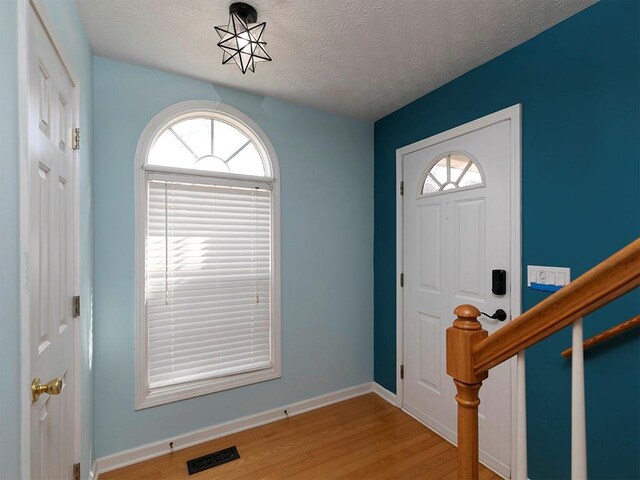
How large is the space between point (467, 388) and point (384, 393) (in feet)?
7.44

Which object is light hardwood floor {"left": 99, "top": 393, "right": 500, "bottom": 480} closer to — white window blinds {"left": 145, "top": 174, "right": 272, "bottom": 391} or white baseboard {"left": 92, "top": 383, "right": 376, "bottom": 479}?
white baseboard {"left": 92, "top": 383, "right": 376, "bottom": 479}

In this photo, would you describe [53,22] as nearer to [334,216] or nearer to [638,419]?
[334,216]

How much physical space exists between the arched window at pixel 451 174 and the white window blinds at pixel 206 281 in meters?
1.27

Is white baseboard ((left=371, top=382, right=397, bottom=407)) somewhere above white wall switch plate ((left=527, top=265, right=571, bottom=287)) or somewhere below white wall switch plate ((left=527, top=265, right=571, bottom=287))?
below

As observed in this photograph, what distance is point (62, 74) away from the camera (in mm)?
1346

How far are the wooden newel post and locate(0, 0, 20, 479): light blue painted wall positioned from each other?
1148 mm

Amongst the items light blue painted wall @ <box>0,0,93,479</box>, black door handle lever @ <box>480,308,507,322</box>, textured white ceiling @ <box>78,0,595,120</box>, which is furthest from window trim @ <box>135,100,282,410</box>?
black door handle lever @ <box>480,308,507,322</box>

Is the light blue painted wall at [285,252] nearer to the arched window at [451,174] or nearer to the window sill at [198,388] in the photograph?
the window sill at [198,388]

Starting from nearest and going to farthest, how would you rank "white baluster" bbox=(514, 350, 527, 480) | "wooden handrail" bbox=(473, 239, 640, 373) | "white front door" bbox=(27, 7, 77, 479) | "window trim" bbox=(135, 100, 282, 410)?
"wooden handrail" bbox=(473, 239, 640, 373) → "white baluster" bbox=(514, 350, 527, 480) → "white front door" bbox=(27, 7, 77, 479) → "window trim" bbox=(135, 100, 282, 410)

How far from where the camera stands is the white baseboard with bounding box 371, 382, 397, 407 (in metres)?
2.79

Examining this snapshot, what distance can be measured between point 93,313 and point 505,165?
2.65 m

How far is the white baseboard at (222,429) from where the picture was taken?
2018 millimetres

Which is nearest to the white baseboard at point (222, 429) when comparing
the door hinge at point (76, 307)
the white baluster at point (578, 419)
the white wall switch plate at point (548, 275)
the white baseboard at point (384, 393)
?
the white baseboard at point (384, 393)

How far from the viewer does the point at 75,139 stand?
1.50 metres
